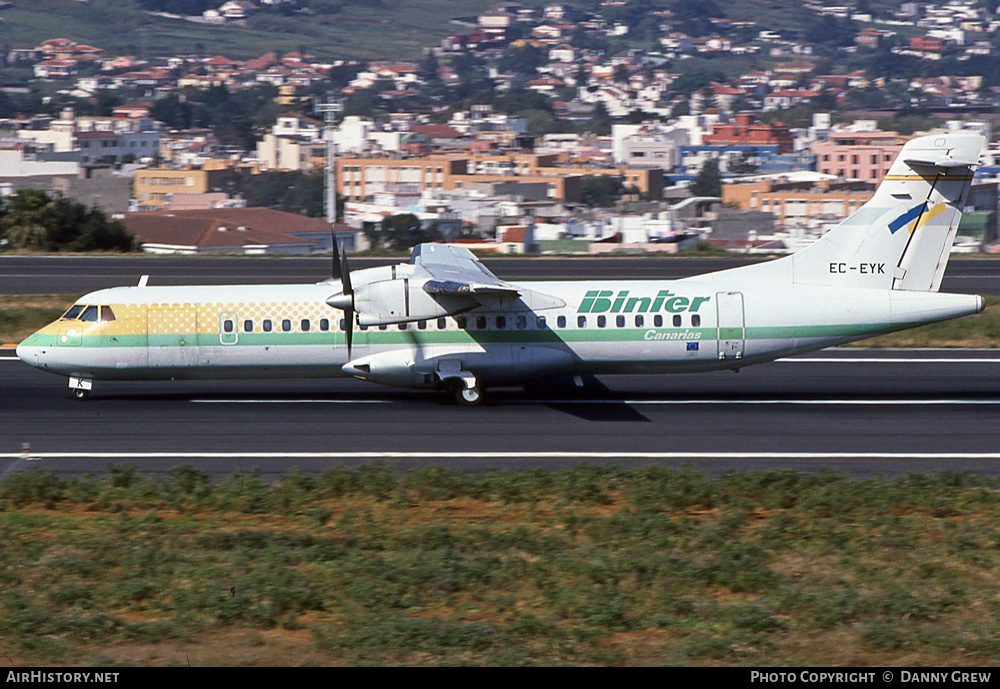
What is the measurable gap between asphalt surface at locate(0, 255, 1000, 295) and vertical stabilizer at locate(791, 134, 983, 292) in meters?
17.3

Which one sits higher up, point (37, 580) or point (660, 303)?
point (660, 303)

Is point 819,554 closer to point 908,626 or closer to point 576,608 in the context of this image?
point 908,626

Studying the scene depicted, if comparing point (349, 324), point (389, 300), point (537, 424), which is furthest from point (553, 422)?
point (349, 324)

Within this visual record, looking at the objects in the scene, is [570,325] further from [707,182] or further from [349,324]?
[707,182]

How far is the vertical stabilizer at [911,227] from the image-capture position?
81.6 ft

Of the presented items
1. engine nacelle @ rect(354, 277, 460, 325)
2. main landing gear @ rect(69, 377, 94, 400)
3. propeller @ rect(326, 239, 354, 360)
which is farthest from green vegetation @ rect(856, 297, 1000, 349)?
main landing gear @ rect(69, 377, 94, 400)

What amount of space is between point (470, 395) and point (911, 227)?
9925mm

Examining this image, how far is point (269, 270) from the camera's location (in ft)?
153

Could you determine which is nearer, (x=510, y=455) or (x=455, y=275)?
(x=510, y=455)

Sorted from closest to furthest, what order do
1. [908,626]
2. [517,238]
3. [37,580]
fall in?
[908,626], [37,580], [517,238]

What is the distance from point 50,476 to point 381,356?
8480 mm

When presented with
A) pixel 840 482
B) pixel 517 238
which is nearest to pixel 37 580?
pixel 840 482

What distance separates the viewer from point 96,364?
24984mm

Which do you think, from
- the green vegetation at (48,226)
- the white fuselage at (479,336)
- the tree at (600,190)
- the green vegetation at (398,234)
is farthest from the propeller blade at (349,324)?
the tree at (600,190)
